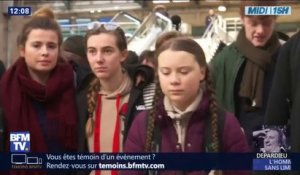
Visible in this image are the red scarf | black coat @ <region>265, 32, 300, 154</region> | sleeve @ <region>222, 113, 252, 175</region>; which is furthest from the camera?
the red scarf

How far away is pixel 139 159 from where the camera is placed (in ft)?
5.32

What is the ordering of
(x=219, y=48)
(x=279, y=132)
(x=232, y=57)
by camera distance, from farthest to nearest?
(x=219, y=48)
(x=232, y=57)
(x=279, y=132)

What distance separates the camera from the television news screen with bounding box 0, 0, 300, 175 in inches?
63.0

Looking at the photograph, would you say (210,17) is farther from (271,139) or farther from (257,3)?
(271,139)

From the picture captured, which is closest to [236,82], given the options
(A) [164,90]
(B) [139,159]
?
(A) [164,90]

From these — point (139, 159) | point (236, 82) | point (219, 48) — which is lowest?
point (139, 159)

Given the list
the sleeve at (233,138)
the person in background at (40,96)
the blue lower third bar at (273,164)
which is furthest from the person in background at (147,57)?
the blue lower third bar at (273,164)

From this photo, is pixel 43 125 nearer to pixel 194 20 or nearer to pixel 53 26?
pixel 53 26

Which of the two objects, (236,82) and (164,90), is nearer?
(164,90)

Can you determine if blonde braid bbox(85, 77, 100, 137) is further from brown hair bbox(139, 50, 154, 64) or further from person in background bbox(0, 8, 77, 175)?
brown hair bbox(139, 50, 154, 64)

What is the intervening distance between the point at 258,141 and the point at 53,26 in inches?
32.1

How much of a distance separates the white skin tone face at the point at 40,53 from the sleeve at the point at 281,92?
0.76 meters

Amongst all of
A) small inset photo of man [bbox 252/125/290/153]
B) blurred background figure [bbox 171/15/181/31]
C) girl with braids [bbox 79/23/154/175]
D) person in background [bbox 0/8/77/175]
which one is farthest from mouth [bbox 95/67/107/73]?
small inset photo of man [bbox 252/125/290/153]
